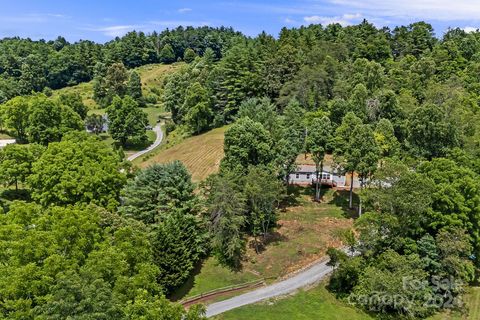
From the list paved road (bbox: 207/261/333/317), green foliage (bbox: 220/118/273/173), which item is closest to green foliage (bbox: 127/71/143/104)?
green foliage (bbox: 220/118/273/173)

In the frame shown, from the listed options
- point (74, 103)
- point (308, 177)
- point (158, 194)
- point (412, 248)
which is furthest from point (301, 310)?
point (74, 103)

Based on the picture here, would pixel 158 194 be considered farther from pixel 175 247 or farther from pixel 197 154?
pixel 197 154

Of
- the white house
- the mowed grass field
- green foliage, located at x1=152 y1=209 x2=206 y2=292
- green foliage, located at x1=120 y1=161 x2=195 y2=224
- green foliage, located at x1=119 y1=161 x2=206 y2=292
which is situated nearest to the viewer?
green foliage, located at x1=152 y1=209 x2=206 y2=292

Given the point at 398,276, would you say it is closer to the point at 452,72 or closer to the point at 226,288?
the point at 226,288

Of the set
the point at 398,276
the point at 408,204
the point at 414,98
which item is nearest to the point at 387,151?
the point at 414,98

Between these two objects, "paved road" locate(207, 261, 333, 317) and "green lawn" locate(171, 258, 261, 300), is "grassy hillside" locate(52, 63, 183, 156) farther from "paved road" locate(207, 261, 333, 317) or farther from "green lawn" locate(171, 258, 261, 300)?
"paved road" locate(207, 261, 333, 317)
